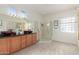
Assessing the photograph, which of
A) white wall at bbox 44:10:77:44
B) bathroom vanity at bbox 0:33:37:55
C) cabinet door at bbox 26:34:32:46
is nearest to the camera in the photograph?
bathroom vanity at bbox 0:33:37:55

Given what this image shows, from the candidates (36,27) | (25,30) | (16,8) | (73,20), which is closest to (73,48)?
(73,20)

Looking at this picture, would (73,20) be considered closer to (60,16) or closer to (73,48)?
(60,16)

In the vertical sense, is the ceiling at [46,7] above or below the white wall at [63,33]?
above

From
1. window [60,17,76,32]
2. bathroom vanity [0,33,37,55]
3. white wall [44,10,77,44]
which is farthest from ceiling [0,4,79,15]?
bathroom vanity [0,33,37,55]

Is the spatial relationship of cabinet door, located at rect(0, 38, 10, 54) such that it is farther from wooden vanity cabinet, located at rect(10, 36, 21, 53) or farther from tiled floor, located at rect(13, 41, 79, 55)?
tiled floor, located at rect(13, 41, 79, 55)

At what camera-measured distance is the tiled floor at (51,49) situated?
376 cm

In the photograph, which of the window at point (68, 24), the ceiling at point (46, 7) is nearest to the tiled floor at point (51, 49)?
the window at point (68, 24)

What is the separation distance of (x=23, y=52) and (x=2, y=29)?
2.81ft

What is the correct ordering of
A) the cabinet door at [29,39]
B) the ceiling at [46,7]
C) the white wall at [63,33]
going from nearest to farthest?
the ceiling at [46,7], the white wall at [63,33], the cabinet door at [29,39]

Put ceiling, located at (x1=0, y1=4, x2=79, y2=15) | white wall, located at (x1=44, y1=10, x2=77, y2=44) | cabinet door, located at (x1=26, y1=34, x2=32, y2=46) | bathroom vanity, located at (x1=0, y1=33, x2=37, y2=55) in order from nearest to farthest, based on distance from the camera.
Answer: ceiling, located at (x1=0, y1=4, x2=79, y2=15)
bathroom vanity, located at (x1=0, y1=33, x2=37, y2=55)
white wall, located at (x1=44, y1=10, x2=77, y2=44)
cabinet door, located at (x1=26, y1=34, x2=32, y2=46)

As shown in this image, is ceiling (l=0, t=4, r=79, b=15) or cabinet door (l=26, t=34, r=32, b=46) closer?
ceiling (l=0, t=4, r=79, b=15)

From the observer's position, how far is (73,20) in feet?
12.7

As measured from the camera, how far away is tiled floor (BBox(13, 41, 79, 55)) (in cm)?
376

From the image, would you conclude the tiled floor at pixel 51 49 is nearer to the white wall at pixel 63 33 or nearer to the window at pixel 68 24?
the white wall at pixel 63 33
